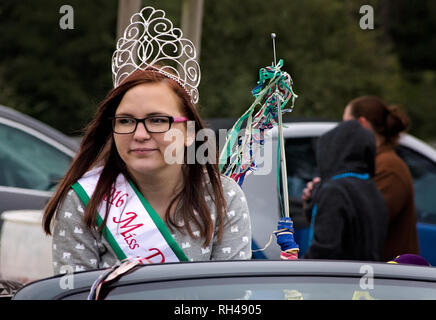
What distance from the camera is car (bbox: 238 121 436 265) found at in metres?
4.45

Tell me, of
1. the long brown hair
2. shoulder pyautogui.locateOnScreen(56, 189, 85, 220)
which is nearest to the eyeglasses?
the long brown hair

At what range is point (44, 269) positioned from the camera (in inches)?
202

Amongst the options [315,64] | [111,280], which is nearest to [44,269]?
[111,280]

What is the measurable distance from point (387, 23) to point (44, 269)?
80.4ft

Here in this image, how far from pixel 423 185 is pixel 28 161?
2.92 metres

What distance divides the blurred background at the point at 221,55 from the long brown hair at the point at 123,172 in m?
9.72

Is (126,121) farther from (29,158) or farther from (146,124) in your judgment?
(29,158)

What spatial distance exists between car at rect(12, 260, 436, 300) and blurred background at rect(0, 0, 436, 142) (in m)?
10.5

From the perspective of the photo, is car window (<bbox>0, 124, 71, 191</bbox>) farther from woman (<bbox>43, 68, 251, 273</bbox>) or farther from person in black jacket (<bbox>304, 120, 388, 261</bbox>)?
woman (<bbox>43, 68, 251, 273</bbox>)

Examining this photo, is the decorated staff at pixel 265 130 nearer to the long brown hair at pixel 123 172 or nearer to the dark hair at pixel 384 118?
the long brown hair at pixel 123 172

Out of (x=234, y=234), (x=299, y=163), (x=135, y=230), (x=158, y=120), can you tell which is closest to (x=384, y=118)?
(x=299, y=163)

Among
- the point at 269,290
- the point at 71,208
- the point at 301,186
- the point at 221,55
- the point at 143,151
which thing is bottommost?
the point at 301,186

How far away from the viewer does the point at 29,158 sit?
5953 millimetres
